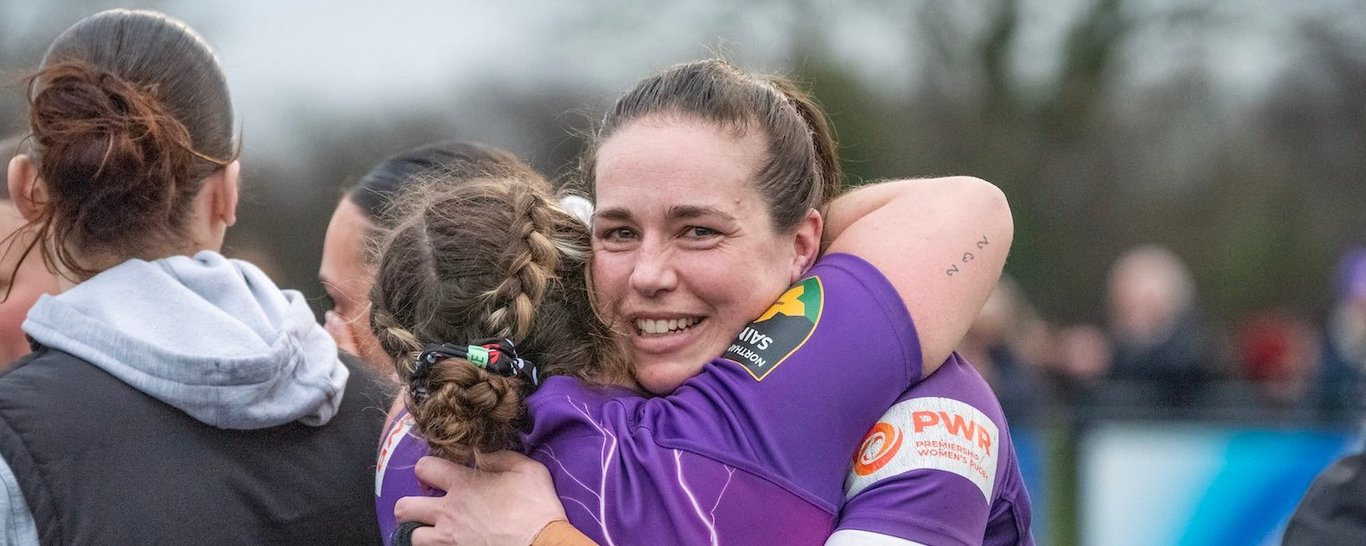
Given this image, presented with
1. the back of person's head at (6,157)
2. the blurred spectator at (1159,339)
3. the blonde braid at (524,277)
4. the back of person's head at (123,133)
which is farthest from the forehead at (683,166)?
the blurred spectator at (1159,339)

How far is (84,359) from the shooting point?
7.73 feet

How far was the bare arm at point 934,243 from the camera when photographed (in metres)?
2.46

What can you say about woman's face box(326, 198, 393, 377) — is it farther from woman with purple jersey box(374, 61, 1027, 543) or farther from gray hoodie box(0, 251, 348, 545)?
woman with purple jersey box(374, 61, 1027, 543)

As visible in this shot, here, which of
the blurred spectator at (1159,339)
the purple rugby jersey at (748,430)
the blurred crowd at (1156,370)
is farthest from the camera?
the blurred spectator at (1159,339)

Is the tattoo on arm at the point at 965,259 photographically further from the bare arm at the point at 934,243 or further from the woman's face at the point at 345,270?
the woman's face at the point at 345,270

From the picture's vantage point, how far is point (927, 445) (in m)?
2.36

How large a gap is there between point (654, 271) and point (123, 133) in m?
0.91

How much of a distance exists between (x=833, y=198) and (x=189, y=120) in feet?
3.96

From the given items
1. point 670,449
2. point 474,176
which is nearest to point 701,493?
point 670,449

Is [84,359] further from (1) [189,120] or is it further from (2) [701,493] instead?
(2) [701,493]

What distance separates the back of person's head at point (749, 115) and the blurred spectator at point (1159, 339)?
6.72 m

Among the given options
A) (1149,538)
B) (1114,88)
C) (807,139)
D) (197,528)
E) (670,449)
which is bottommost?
(1114,88)

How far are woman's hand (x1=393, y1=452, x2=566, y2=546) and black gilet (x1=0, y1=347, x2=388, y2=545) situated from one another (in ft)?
0.71

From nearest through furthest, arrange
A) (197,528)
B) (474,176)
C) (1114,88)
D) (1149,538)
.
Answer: (197,528), (474,176), (1149,538), (1114,88)
